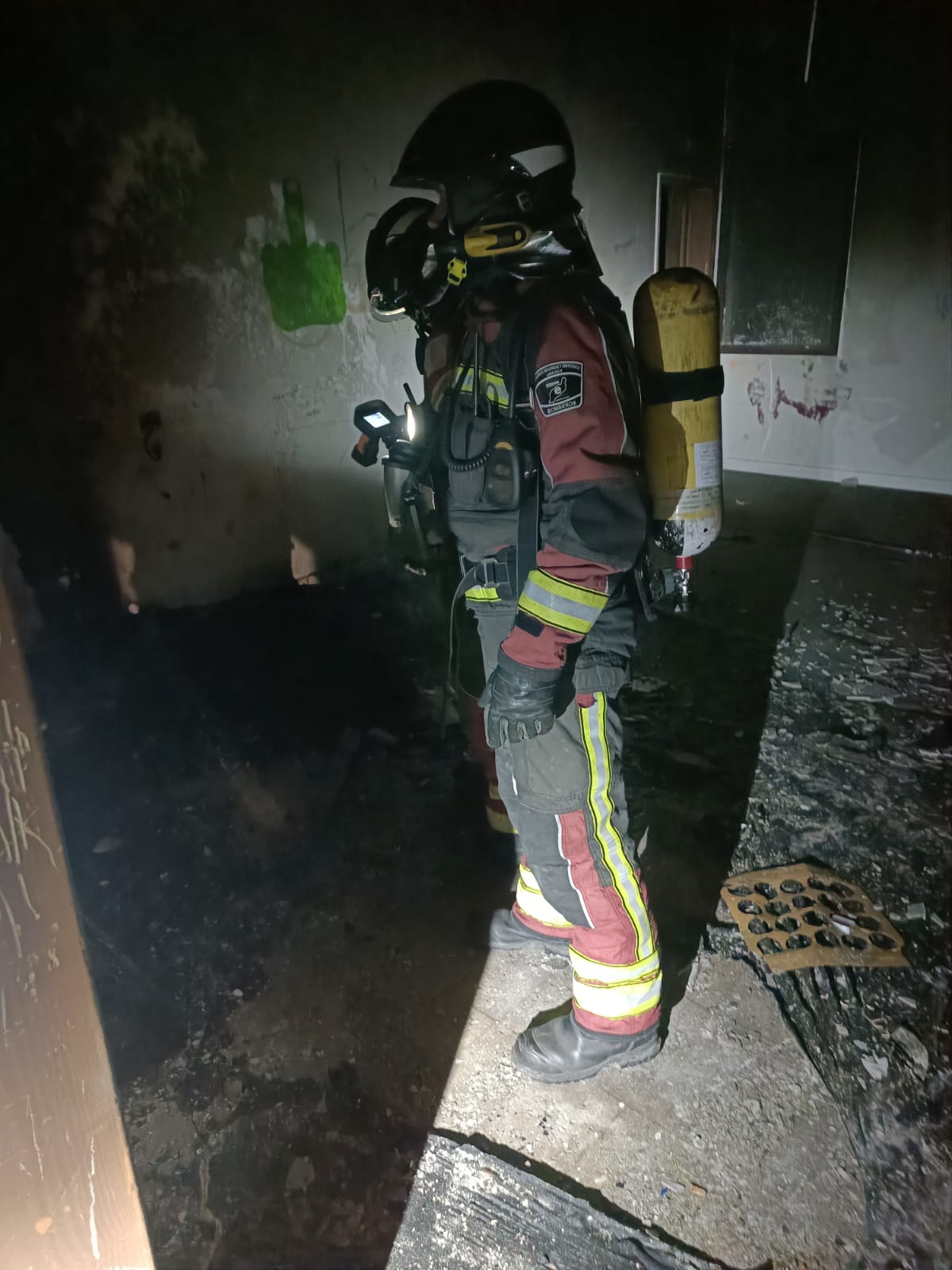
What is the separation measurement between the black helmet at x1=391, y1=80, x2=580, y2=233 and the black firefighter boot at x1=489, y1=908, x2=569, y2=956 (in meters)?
1.87

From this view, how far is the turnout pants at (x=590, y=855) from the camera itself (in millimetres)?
1731

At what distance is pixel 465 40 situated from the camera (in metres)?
4.98

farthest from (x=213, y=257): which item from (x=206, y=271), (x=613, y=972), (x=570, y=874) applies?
(x=613, y=972)

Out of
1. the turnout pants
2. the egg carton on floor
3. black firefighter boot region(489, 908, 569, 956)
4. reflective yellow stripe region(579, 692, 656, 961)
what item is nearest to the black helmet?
the turnout pants

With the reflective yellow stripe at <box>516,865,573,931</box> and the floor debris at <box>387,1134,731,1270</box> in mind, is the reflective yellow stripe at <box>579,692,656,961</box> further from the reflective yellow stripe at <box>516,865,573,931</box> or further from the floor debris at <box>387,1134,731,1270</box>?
the floor debris at <box>387,1134,731,1270</box>

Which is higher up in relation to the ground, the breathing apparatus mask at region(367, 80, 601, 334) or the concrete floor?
the breathing apparatus mask at region(367, 80, 601, 334)

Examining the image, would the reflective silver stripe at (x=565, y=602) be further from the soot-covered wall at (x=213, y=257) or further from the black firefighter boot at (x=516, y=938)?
the soot-covered wall at (x=213, y=257)

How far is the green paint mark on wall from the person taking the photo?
4.46 meters

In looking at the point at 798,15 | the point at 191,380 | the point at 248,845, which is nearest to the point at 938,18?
the point at 798,15

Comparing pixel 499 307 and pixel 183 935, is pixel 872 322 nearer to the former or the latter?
pixel 499 307

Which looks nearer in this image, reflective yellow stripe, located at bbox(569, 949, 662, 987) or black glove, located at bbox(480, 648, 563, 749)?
black glove, located at bbox(480, 648, 563, 749)

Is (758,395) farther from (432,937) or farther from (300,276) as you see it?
(432,937)

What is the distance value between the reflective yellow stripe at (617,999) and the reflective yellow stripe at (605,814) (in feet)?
0.31

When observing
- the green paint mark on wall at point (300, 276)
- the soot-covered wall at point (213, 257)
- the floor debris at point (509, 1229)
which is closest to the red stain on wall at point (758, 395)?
the soot-covered wall at point (213, 257)
